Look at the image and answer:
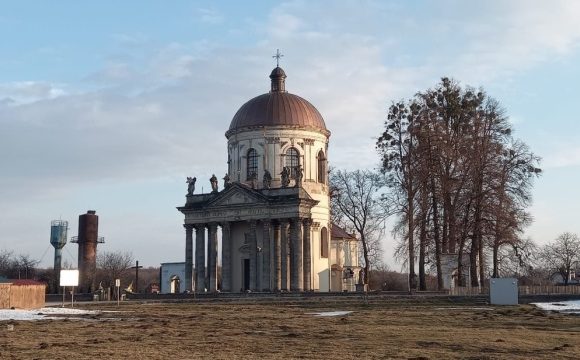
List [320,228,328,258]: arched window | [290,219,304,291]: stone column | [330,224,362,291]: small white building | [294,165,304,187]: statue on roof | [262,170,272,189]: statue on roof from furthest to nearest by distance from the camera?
[330,224,362,291]: small white building < [320,228,328,258]: arched window < [262,170,272,189]: statue on roof < [294,165,304,187]: statue on roof < [290,219,304,291]: stone column

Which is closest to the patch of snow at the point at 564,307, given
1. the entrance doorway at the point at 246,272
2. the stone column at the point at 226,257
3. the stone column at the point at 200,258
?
the entrance doorway at the point at 246,272

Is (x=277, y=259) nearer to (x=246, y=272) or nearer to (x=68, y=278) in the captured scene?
(x=246, y=272)

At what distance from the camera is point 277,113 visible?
70.9 meters

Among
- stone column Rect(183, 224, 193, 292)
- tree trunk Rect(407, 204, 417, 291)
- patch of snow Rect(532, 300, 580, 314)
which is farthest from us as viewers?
stone column Rect(183, 224, 193, 292)

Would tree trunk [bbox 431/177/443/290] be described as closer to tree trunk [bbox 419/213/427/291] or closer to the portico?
tree trunk [bbox 419/213/427/291]

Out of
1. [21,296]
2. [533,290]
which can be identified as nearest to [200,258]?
[21,296]

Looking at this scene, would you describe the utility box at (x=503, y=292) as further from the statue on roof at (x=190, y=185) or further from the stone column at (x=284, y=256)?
the statue on roof at (x=190, y=185)

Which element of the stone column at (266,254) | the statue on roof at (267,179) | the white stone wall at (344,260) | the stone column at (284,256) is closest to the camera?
the stone column at (284,256)

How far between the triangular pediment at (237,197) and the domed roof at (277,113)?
6946 millimetres

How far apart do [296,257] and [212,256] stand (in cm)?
793

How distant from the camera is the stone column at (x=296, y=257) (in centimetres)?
6481

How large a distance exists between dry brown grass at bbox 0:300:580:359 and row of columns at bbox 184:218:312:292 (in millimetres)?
32547

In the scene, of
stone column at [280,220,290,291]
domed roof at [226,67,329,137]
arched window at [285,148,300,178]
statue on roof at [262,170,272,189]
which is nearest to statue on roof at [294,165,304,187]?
statue on roof at [262,170,272,189]

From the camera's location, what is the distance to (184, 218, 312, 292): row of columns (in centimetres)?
6525
